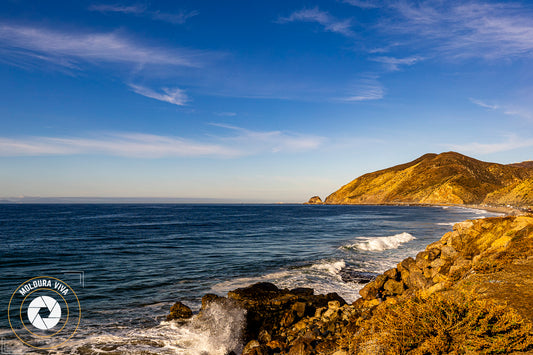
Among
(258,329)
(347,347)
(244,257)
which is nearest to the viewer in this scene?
Result: (347,347)

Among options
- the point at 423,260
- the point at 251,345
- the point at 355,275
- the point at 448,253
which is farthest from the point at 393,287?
the point at 251,345

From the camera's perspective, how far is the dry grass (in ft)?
18.4

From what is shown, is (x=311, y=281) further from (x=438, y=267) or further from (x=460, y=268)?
(x=460, y=268)

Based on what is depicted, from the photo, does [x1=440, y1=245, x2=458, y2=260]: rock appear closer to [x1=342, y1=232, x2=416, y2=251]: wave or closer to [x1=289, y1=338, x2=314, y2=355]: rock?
[x1=289, y1=338, x2=314, y2=355]: rock

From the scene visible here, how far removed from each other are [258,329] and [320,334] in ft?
10.0

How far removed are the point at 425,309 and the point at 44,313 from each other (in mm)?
17501

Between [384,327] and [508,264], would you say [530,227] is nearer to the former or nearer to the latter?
[508,264]

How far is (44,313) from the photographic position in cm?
1516

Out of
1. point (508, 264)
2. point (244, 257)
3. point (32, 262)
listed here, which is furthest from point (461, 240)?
point (32, 262)

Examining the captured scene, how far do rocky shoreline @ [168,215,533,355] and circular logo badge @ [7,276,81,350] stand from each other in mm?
4640

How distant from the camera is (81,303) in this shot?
16.1 m

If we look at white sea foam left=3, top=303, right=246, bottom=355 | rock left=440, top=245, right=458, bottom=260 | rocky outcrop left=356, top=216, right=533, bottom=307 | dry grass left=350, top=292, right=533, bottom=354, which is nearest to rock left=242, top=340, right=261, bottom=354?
white sea foam left=3, top=303, right=246, bottom=355

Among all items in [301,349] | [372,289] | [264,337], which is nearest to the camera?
[301,349]

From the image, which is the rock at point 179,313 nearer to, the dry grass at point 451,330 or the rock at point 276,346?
the rock at point 276,346
